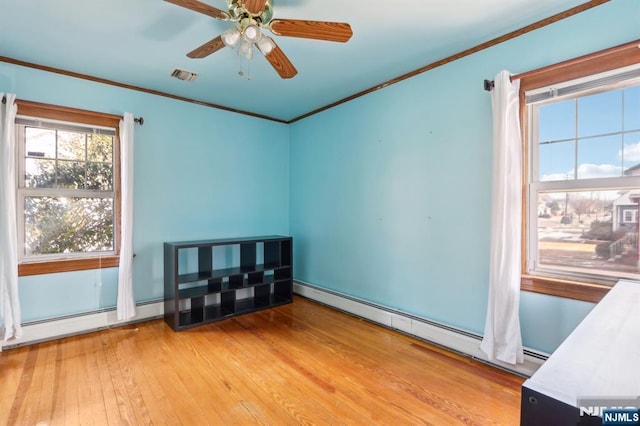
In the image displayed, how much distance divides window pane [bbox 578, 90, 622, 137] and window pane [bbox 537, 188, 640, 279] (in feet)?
1.35

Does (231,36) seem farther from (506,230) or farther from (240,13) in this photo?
(506,230)

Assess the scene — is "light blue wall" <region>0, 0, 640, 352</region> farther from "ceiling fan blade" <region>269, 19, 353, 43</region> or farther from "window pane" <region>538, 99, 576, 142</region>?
"ceiling fan blade" <region>269, 19, 353, 43</region>

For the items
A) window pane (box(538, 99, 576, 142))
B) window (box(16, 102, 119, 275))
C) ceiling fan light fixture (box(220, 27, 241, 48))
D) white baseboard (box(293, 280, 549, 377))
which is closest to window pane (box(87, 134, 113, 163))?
window (box(16, 102, 119, 275))

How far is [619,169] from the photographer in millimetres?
1951

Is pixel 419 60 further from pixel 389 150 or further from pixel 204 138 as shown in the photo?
pixel 204 138

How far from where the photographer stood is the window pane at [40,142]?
2840mm

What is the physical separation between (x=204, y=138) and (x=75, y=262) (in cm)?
184

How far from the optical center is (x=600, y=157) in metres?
2.03

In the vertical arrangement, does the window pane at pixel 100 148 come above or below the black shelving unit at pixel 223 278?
above

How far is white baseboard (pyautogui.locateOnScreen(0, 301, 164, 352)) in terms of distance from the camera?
2.74 metres

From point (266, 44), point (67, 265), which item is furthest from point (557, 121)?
point (67, 265)

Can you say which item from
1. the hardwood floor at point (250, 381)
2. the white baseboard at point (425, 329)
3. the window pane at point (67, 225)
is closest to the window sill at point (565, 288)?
the white baseboard at point (425, 329)

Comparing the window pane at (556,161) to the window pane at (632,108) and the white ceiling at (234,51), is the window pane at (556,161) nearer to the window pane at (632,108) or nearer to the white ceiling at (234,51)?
the window pane at (632,108)

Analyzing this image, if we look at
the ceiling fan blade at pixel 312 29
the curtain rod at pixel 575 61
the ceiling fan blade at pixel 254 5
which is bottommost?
the curtain rod at pixel 575 61
